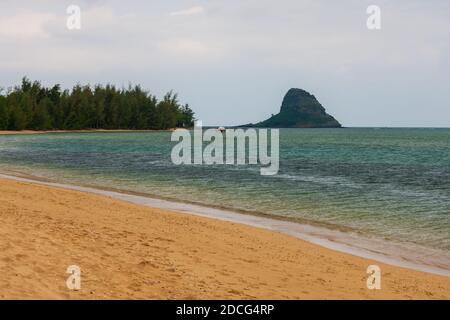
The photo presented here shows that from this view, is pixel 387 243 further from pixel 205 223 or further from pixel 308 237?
pixel 205 223

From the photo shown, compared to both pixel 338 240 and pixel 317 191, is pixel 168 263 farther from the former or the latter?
pixel 317 191

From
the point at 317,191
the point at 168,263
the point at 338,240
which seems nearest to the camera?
the point at 168,263

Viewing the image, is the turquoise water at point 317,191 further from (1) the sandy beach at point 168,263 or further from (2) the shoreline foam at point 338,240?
(1) the sandy beach at point 168,263

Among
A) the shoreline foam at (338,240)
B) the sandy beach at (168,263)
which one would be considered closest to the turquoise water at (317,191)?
the shoreline foam at (338,240)

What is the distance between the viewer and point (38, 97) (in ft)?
652

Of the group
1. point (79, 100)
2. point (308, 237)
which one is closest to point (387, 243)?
point (308, 237)

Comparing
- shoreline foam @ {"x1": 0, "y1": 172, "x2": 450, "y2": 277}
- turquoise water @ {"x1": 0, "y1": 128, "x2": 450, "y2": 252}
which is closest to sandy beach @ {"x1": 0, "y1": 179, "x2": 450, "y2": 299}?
shoreline foam @ {"x1": 0, "y1": 172, "x2": 450, "y2": 277}

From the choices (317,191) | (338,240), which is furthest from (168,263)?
(317,191)

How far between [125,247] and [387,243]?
34.9 feet

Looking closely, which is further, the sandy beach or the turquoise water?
the turquoise water

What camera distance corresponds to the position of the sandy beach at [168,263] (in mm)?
10203

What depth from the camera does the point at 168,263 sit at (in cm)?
1245

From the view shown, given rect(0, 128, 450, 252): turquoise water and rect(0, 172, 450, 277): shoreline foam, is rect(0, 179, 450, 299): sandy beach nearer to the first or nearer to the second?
rect(0, 172, 450, 277): shoreline foam

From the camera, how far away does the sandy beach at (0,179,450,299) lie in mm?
10203
